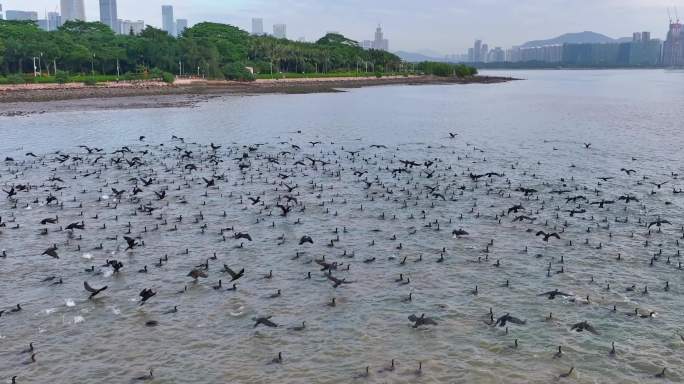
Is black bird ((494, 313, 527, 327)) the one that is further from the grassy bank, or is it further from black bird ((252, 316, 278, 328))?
the grassy bank

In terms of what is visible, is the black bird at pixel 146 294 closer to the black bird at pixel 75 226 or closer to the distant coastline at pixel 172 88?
the black bird at pixel 75 226

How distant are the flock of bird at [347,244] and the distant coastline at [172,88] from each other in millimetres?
54536

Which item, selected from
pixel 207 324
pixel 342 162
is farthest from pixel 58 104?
pixel 207 324

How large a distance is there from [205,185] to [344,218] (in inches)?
430

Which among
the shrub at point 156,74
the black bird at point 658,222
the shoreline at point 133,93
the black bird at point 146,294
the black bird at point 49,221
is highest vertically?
the shrub at point 156,74

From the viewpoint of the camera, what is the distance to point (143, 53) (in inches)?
5522

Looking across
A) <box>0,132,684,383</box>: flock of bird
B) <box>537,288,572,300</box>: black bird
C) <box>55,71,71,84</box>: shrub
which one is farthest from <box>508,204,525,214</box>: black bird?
<box>55,71,71,84</box>: shrub

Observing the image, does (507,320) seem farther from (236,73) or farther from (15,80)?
(236,73)

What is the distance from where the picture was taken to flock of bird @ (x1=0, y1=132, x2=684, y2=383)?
63.7 feet

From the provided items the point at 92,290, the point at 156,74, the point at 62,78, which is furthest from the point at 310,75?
the point at 92,290

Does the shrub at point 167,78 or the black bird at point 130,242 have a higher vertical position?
the shrub at point 167,78

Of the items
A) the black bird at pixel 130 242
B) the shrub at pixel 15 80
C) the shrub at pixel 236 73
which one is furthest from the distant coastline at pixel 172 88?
the black bird at pixel 130 242

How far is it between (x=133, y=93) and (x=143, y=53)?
3499 centimetres

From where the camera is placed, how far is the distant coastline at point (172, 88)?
99.7 m
